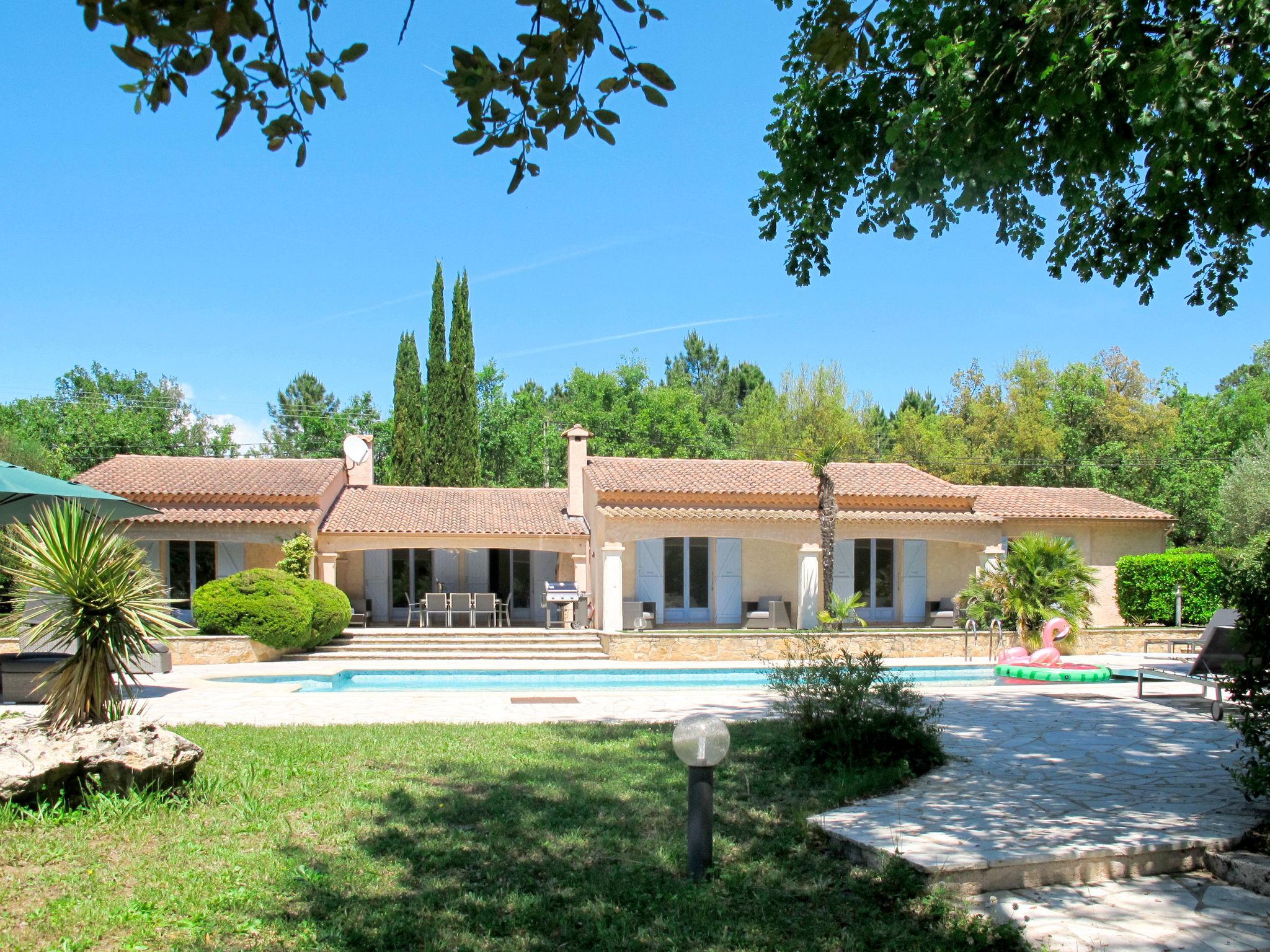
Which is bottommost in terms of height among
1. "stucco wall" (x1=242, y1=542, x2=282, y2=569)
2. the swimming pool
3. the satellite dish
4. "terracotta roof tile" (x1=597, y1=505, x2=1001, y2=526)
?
the swimming pool

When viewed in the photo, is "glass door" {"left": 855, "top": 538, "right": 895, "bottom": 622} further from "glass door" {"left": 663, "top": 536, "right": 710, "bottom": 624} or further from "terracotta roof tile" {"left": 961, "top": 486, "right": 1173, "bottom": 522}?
"glass door" {"left": 663, "top": 536, "right": 710, "bottom": 624}

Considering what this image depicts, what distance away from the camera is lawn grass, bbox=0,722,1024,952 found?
4.57 meters

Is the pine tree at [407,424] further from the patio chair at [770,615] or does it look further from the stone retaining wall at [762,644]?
the stone retaining wall at [762,644]

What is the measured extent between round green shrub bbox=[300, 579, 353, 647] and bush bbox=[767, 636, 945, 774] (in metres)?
14.5

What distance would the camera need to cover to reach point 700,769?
536 cm

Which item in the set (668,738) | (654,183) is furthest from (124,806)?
(654,183)

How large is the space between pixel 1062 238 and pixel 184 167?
959cm

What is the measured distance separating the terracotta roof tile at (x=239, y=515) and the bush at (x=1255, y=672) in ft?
68.2

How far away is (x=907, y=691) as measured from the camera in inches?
329

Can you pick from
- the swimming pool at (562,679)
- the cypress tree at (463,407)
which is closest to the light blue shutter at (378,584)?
the swimming pool at (562,679)

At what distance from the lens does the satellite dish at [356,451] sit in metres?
28.1

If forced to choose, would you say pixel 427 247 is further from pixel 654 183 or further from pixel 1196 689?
pixel 1196 689

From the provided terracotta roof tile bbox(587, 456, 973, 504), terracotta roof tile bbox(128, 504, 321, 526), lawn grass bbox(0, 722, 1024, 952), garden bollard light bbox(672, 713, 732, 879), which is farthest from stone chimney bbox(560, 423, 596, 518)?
garden bollard light bbox(672, 713, 732, 879)

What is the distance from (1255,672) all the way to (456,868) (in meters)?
5.03
